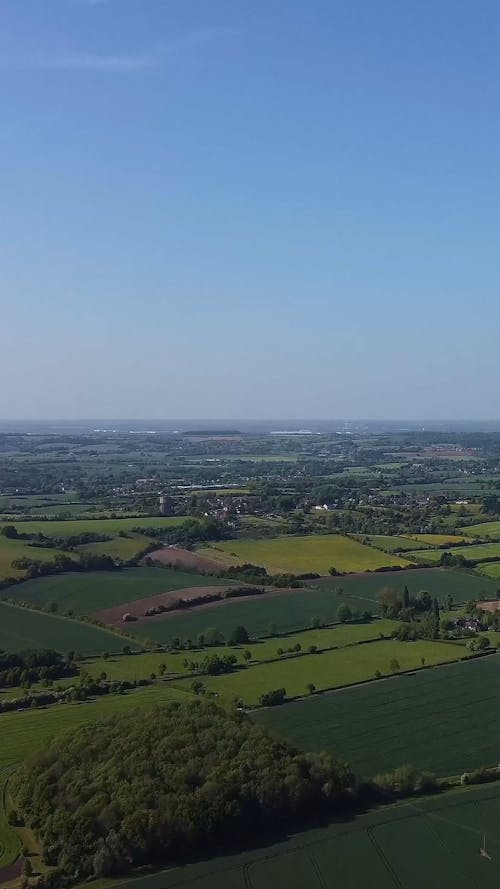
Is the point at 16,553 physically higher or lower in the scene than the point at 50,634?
higher

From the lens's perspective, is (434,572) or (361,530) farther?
(361,530)

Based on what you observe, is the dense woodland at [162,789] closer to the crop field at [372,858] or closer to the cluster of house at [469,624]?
the crop field at [372,858]

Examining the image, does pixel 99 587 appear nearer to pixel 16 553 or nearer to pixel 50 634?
pixel 50 634

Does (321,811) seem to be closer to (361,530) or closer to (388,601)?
(388,601)

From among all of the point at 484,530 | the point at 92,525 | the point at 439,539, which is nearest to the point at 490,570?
the point at 439,539

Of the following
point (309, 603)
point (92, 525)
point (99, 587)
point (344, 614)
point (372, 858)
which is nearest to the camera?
point (372, 858)

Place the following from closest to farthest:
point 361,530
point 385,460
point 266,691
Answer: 1. point 266,691
2. point 361,530
3. point 385,460

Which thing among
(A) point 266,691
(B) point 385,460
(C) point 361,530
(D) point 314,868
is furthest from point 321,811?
(B) point 385,460
